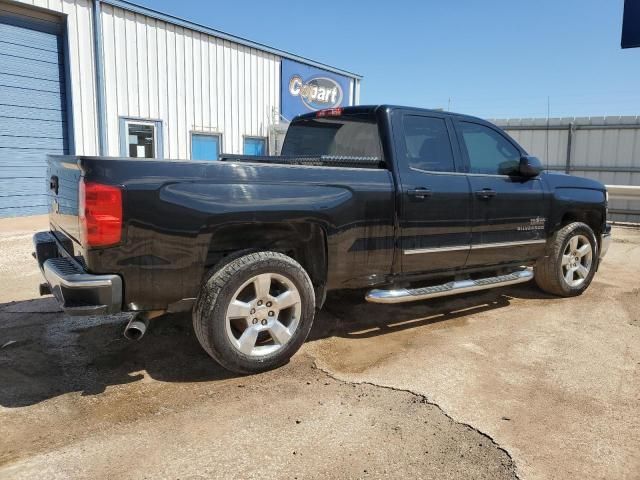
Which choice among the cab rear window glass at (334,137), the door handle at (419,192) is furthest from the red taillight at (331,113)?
the door handle at (419,192)

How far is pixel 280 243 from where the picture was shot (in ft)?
12.5

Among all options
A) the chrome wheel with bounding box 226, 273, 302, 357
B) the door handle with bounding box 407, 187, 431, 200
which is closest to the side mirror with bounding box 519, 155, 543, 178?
the door handle with bounding box 407, 187, 431, 200

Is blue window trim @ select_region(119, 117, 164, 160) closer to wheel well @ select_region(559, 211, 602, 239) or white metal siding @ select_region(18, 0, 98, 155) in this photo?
white metal siding @ select_region(18, 0, 98, 155)

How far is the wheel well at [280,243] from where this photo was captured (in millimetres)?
3535

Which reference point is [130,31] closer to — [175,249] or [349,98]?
[349,98]

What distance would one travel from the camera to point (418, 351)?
13.3 ft

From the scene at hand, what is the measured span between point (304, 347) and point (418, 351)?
889 mm

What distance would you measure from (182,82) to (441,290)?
11111 millimetres

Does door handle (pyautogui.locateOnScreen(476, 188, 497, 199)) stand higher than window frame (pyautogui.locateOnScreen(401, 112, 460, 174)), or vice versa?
window frame (pyautogui.locateOnScreen(401, 112, 460, 174))

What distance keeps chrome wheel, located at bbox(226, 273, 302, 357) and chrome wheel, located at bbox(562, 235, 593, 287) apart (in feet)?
11.2

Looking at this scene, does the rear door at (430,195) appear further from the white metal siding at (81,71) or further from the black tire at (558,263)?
the white metal siding at (81,71)

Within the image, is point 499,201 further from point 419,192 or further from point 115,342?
point 115,342

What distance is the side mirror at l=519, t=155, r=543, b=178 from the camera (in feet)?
16.2

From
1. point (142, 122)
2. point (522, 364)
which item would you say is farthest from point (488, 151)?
point (142, 122)
